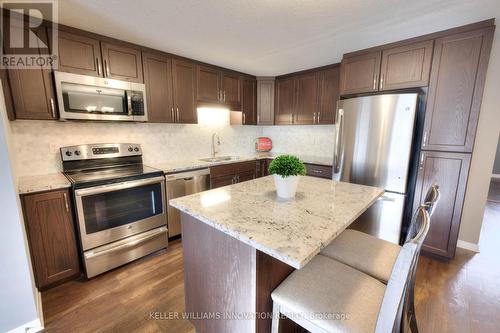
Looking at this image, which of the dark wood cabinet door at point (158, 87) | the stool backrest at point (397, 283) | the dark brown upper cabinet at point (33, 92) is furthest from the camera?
the dark wood cabinet door at point (158, 87)

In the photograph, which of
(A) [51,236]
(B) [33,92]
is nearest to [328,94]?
(B) [33,92]

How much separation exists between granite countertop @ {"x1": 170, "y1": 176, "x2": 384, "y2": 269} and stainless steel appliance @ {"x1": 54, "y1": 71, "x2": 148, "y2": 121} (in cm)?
161

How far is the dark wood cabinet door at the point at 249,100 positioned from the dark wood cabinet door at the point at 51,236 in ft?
9.02

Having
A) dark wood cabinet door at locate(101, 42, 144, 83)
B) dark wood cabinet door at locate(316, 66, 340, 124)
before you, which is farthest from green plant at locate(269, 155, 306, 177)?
dark wood cabinet door at locate(316, 66, 340, 124)

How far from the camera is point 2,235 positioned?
1342 millimetres

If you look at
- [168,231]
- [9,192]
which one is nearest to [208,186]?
[168,231]

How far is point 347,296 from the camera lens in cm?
94

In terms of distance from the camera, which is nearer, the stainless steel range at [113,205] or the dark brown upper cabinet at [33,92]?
the dark brown upper cabinet at [33,92]

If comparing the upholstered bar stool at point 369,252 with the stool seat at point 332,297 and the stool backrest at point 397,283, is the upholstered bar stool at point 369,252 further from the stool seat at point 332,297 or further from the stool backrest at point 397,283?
the stool backrest at point 397,283

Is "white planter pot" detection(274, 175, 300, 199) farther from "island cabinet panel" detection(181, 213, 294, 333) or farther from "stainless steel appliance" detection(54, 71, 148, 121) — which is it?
"stainless steel appliance" detection(54, 71, 148, 121)

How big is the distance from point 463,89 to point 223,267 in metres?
2.70

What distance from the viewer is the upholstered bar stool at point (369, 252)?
44.9 inches

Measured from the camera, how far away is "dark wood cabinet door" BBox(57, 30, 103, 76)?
201 cm

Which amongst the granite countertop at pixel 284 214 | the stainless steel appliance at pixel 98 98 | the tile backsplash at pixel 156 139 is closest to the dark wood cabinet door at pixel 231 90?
the tile backsplash at pixel 156 139
